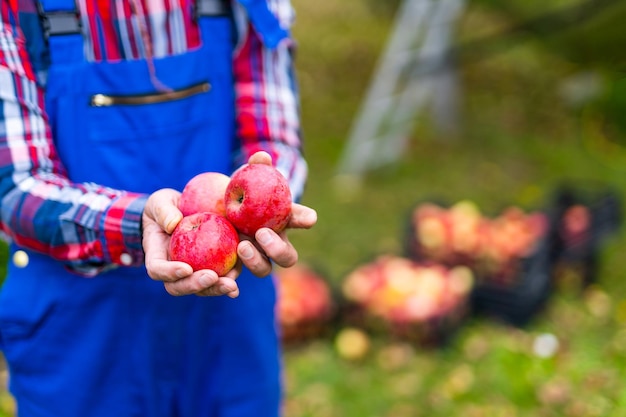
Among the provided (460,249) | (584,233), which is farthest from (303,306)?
(584,233)

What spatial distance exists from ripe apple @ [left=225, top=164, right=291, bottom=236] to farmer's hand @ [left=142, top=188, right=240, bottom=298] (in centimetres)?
9

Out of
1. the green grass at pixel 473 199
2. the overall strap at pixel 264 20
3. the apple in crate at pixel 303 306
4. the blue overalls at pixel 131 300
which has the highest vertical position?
the overall strap at pixel 264 20

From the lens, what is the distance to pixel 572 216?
3.60m

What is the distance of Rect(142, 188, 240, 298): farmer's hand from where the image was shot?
3.77 ft

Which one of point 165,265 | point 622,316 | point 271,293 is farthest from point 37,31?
point 622,316

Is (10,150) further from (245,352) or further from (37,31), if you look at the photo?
(245,352)

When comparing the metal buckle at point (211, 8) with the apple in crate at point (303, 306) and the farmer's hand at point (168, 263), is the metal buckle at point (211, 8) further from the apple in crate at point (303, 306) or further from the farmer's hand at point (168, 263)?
the apple in crate at point (303, 306)

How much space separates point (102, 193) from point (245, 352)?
46 cm

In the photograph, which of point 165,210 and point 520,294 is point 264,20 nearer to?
point 165,210

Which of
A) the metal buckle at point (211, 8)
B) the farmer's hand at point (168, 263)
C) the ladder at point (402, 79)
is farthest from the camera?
the ladder at point (402, 79)

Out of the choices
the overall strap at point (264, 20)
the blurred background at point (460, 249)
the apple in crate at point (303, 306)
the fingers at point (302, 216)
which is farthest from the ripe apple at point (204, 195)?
the apple in crate at point (303, 306)

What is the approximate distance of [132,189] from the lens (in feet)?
4.61

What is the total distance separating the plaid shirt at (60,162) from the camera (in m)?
1.27

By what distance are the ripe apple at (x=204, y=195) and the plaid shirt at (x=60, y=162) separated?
77mm
